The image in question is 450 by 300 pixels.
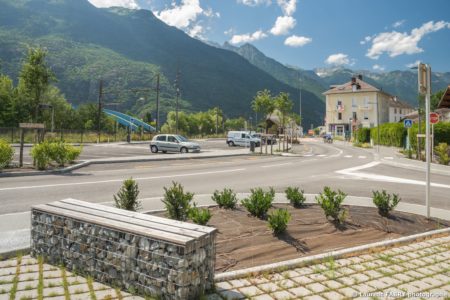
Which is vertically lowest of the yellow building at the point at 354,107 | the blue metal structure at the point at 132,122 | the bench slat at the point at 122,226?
the bench slat at the point at 122,226

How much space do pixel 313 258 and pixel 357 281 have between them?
0.72 meters

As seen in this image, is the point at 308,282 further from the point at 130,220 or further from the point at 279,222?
the point at 130,220

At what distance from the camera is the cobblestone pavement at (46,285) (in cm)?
378

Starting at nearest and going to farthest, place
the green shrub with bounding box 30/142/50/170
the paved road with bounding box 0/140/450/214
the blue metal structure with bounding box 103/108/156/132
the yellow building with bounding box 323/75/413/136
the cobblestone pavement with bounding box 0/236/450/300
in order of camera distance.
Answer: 1. the cobblestone pavement with bounding box 0/236/450/300
2. the paved road with bounding box 0/140/450/214
3. the green shrub with bounding box 30/142/50/170
4. the blue metal structure with bounding box 103/108/156/132
5. the yellow building with bounding box 323/75/413/136

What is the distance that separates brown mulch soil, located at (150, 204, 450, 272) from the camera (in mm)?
5258

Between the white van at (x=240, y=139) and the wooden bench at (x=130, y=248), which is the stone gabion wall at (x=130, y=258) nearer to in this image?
the wooden bench at (x=130, y=248)

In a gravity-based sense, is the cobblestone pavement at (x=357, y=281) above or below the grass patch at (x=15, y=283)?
below

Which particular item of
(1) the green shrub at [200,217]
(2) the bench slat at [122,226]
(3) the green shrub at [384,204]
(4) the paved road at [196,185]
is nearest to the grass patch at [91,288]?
(2) the bench slat at [122,226]

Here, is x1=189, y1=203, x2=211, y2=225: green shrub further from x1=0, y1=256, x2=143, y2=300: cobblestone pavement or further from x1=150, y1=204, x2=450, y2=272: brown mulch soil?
x1=0, y1=256, x2=143, y2=300: cobblestone pavement

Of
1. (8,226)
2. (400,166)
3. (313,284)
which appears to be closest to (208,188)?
(8,226)

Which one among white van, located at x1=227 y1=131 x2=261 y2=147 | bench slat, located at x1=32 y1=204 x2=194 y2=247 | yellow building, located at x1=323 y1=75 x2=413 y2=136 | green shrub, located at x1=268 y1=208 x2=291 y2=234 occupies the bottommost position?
green shrub, located at x1=268 y1=208 x2=291 y2=234

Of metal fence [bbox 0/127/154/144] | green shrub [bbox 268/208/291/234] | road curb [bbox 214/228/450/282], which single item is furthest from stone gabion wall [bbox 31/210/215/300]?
metal fence [bbox 0/127/154/144]

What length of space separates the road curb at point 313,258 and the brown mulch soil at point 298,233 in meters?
0.35

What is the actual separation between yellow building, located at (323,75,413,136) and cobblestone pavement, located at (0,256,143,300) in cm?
8256
